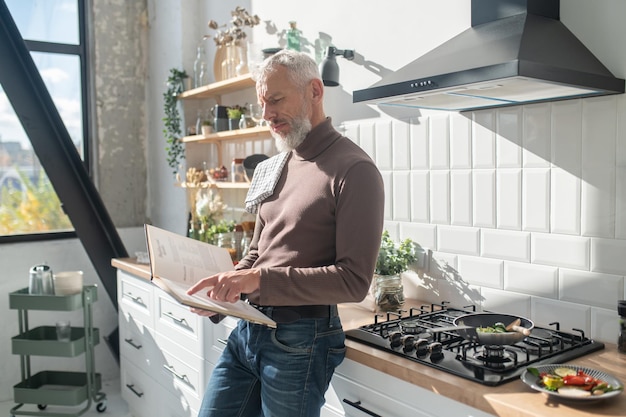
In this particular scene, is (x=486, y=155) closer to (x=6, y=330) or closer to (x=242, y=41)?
(x=242, y=41)

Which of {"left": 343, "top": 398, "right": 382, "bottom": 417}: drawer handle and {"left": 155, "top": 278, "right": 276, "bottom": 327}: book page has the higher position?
{"left": 155, "top": 278, "right": 276, "bottom": 327}: book page

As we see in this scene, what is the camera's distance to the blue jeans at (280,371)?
1754mm

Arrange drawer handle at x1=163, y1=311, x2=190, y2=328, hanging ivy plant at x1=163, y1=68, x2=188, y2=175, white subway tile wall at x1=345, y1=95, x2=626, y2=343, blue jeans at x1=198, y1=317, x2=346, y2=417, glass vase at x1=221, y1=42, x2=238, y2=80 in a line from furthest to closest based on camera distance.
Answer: hanging ivy plant at x1=163, y1=68, x2=188, y2=175
glass vase at x1=221, y1=42, x2=238, y2=80
drawer handle at x1=163, y1=311, x2=190, y2=328
white subway tile wall at x1=345, y1=95, x2=626, y2=343
blue jeans at x1=198, y1=317, x2=346, y2=417

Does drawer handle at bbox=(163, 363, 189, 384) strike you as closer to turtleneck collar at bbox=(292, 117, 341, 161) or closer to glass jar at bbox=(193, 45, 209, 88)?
turtleneck collar at bbox=(292, 117, 341, 161)

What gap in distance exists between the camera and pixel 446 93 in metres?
1.82

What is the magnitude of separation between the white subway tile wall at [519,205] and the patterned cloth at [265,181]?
2.24ft

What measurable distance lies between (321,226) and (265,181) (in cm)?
36

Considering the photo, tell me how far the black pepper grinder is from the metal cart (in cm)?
288

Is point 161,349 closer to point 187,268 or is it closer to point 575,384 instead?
point 187,268

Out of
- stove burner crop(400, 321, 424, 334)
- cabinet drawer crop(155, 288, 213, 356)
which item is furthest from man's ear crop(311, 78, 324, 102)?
cabinet drawer crop(155, 288, 213, 356)

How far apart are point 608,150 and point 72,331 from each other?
3230 mm

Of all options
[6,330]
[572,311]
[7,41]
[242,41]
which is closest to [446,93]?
[572,311]

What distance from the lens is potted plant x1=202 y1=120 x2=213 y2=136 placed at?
11.8 feet

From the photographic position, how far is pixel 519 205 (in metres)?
2.10
